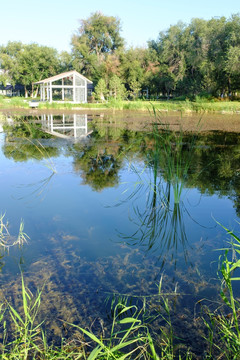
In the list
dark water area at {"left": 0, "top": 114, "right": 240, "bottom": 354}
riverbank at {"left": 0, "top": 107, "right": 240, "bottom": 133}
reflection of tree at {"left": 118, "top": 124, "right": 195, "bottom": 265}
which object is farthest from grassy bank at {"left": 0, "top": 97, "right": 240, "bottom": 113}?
reflection of tree at {"left": 118, "top": 124, "right": 195, "bottom": 265}

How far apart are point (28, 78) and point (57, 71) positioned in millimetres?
3825

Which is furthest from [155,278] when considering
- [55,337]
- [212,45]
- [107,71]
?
[107,71]

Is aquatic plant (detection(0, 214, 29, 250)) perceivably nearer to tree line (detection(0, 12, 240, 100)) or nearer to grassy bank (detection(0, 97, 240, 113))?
grassy bank (detection(0, 97, 240, 113))

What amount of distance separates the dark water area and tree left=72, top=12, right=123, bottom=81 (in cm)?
3492

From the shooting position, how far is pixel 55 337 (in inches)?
71.5

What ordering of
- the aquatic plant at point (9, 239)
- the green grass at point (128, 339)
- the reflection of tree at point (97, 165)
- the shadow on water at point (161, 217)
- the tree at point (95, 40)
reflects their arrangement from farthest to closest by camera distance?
the tree at point (95, 40) < the reflection of tree at point (97, 165) < the shadow on water at point (161, 217) < the aquatic plant at point (9, 239) < the green grass at point (128, 339)

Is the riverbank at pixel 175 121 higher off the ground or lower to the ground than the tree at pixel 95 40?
lower

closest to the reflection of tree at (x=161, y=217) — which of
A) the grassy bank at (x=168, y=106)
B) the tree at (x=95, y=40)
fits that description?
the grassy bank at (x=168, y=106)

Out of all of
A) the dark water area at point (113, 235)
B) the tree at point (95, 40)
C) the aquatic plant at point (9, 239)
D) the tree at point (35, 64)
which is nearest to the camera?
the dark water area at point (113, 235)

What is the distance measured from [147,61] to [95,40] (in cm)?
950

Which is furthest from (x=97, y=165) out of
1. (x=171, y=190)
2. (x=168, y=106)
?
(x=168, y=106)

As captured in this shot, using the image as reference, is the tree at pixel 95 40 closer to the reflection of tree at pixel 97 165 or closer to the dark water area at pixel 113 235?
the reflection of tree at pixel 97 165

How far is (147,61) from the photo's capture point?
37.4 m

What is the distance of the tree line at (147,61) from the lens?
24.3 metres
